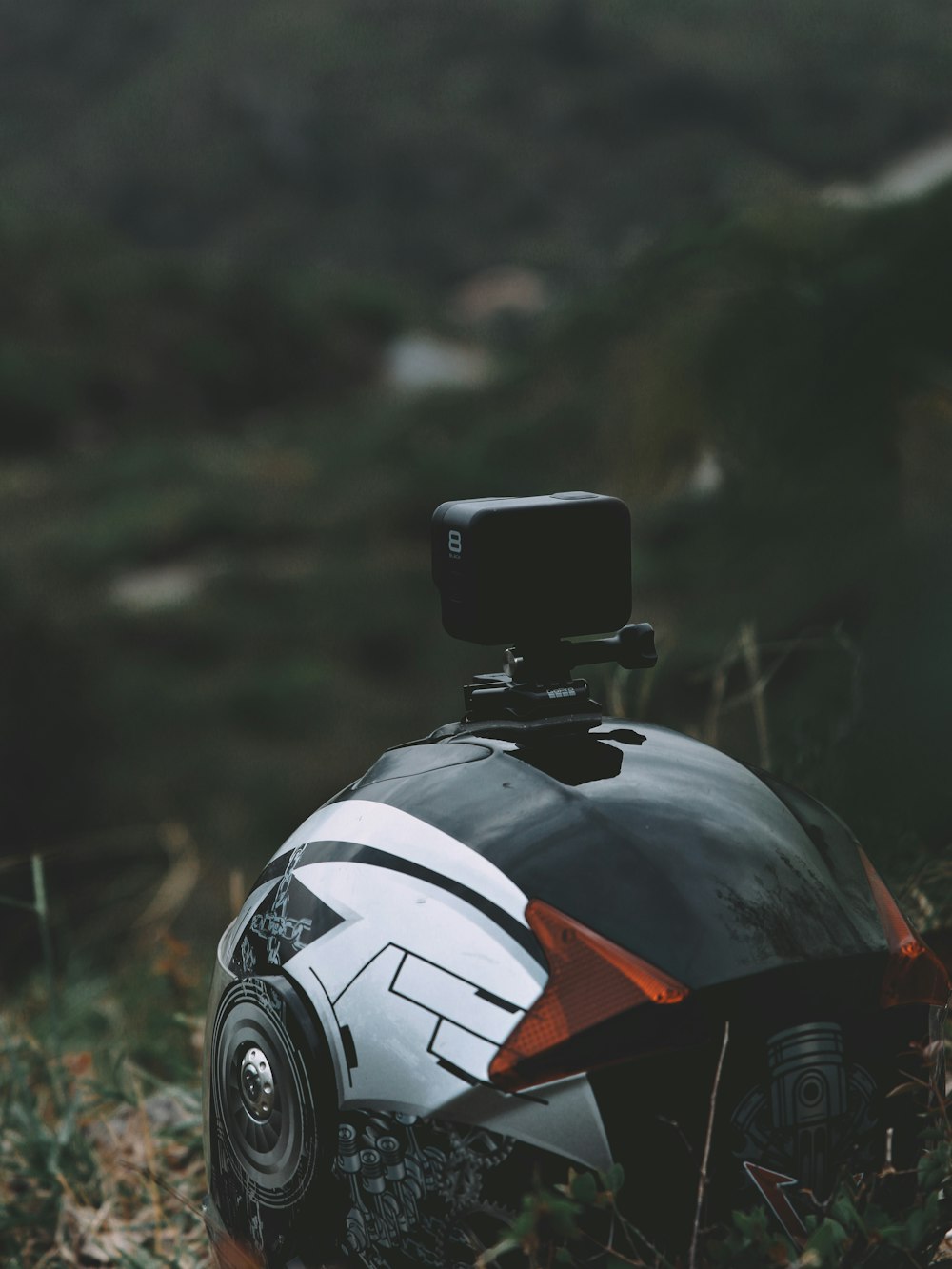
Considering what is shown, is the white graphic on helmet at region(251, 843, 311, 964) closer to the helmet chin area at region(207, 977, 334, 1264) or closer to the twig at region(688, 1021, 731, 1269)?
the helmet chin area at region(207, 977, 334, 1264)

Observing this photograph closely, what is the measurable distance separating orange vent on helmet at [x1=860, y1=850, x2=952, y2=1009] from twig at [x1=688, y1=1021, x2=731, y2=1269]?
0.83ft

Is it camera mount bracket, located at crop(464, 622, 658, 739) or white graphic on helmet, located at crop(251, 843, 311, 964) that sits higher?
camera mount bracket, located at crop(464, 622, 658, 739)

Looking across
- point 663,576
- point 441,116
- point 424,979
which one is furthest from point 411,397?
point 441,116

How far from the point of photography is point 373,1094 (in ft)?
6.57

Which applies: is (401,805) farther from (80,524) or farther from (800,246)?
(80,524)

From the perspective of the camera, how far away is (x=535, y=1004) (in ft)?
6.25

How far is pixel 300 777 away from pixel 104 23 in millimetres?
63999

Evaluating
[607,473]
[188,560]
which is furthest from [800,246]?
[188,560]

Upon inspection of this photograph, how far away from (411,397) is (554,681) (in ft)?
94.8

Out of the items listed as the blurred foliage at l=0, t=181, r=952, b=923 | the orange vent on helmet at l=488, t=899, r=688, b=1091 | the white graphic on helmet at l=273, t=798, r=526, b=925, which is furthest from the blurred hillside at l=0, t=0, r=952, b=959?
the orange vent on helmet at l=488, t=899, r=688, b=1091

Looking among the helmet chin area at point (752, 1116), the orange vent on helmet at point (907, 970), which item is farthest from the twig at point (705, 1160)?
the orange vent on helmet at point (907, 970)

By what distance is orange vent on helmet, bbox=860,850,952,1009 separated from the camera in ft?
6.54

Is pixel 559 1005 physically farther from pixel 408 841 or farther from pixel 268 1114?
pixel 268 1114

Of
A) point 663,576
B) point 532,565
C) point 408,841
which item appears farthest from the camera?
point 663,576
